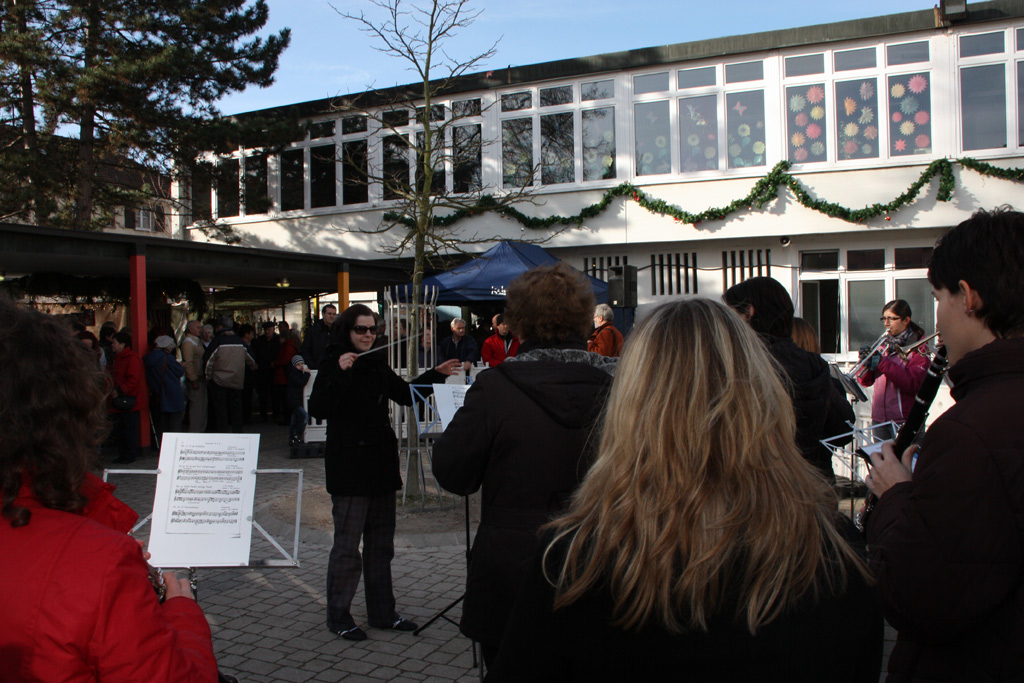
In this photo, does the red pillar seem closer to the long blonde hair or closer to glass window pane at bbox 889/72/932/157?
the long blonde hair

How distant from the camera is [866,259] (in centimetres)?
1645

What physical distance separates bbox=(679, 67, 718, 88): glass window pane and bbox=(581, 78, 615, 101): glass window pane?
1.51 meters

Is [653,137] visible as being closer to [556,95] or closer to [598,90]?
[598,90]

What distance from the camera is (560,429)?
2629mm

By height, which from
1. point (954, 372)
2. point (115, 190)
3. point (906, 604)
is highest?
point (115, 190)

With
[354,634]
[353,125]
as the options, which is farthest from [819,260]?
[354,634]

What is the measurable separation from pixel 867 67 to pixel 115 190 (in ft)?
51.9

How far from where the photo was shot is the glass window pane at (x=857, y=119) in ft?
Answer: 51.3

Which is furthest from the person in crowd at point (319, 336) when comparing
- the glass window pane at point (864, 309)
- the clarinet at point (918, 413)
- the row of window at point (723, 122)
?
the glass window pane at point (864, 309)

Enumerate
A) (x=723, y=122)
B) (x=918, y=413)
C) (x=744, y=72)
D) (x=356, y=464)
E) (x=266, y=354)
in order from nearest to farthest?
1. (x=918, y=413)
2. (x=356, y=464)
3. (x=266, y=354)
4. (x=744, y=72)
5. (x=723, y=122)

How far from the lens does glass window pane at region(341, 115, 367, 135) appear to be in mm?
19266

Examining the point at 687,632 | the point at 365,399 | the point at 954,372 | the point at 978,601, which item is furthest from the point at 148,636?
the point at 365,399

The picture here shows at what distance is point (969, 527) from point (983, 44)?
1679 centimetres

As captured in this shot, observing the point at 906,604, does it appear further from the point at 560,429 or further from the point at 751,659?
the point at 560,429
